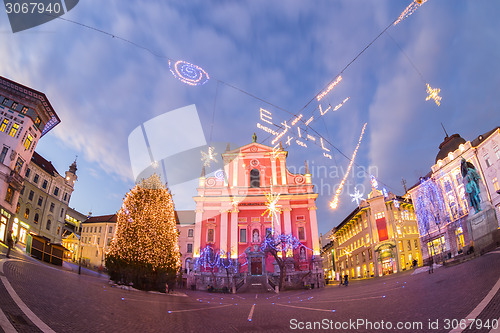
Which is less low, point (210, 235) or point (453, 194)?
point (453, 194)

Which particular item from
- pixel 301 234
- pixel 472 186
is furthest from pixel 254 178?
pixel 472 186

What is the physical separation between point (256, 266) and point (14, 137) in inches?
1312

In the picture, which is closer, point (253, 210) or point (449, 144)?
point (253, 210)

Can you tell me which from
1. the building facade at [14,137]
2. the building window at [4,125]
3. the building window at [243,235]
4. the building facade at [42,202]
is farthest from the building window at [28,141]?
the building window at [243,235]

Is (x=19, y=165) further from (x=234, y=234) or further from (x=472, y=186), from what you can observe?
(x=472, y=186)

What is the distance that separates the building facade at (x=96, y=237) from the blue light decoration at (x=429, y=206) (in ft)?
194

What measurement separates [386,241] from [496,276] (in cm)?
4417

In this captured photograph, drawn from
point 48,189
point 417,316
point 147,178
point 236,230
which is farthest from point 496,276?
point 48,189

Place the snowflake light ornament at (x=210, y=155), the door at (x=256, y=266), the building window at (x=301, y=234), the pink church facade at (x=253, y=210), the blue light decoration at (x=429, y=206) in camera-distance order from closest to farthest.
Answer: the snowflake light ornament at (x=210, y=155) → the door at (x=256, y=266) → the pink church facade at (x=253, y=210) → the building window at (x=301, y=234) → the blue light decoration at (x=429, y=206)

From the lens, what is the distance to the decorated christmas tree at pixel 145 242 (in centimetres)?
1786

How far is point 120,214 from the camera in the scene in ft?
62.6

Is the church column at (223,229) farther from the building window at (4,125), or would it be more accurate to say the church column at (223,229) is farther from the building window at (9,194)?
the building window at (4,125)

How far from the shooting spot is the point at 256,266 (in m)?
38.5

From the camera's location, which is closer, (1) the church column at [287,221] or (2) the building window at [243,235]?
(1) the church column at [287,221]
